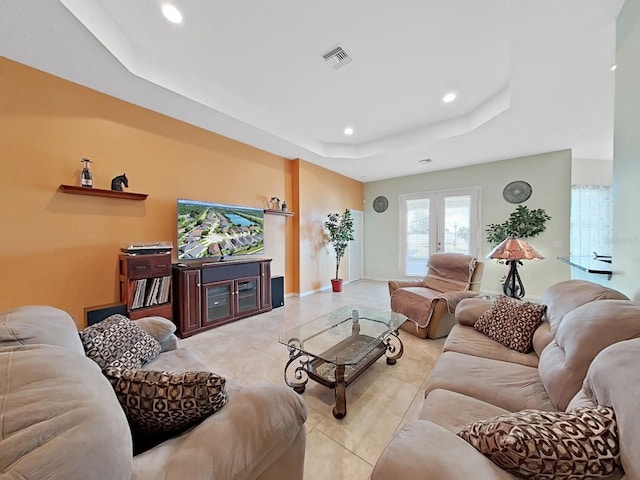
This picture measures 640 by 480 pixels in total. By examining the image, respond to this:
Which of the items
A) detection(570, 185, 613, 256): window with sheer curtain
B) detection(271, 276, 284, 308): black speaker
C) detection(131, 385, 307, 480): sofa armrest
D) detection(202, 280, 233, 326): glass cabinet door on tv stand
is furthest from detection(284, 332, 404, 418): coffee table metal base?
detection(570, 185, 613, 256): window with sheer curtain

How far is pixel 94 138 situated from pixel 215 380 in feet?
10.5

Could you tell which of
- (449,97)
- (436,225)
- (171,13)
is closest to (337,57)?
(171,13)

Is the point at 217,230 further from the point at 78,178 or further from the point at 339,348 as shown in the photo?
the point at 339,348

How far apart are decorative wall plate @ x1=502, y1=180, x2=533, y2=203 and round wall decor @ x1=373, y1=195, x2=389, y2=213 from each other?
8.14 feet

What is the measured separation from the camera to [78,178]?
2.63 m

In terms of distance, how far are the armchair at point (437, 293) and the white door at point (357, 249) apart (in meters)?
2.94

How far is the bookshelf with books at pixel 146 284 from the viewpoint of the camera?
2.66 meters

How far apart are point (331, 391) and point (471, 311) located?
1334mm

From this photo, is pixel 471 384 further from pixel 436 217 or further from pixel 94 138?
pixel 436 217

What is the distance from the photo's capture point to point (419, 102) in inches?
132

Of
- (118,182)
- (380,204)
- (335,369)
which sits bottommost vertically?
(335,369)

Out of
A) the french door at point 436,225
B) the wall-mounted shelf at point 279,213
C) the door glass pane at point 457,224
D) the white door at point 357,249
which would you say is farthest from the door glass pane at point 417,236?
the wall-mounted shelf at point 279,213

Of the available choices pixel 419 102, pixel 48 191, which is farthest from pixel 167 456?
pixel 419 102

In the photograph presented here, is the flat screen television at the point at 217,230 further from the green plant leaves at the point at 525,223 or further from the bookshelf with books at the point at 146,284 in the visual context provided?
the green plant leaves at the point at 525,223
